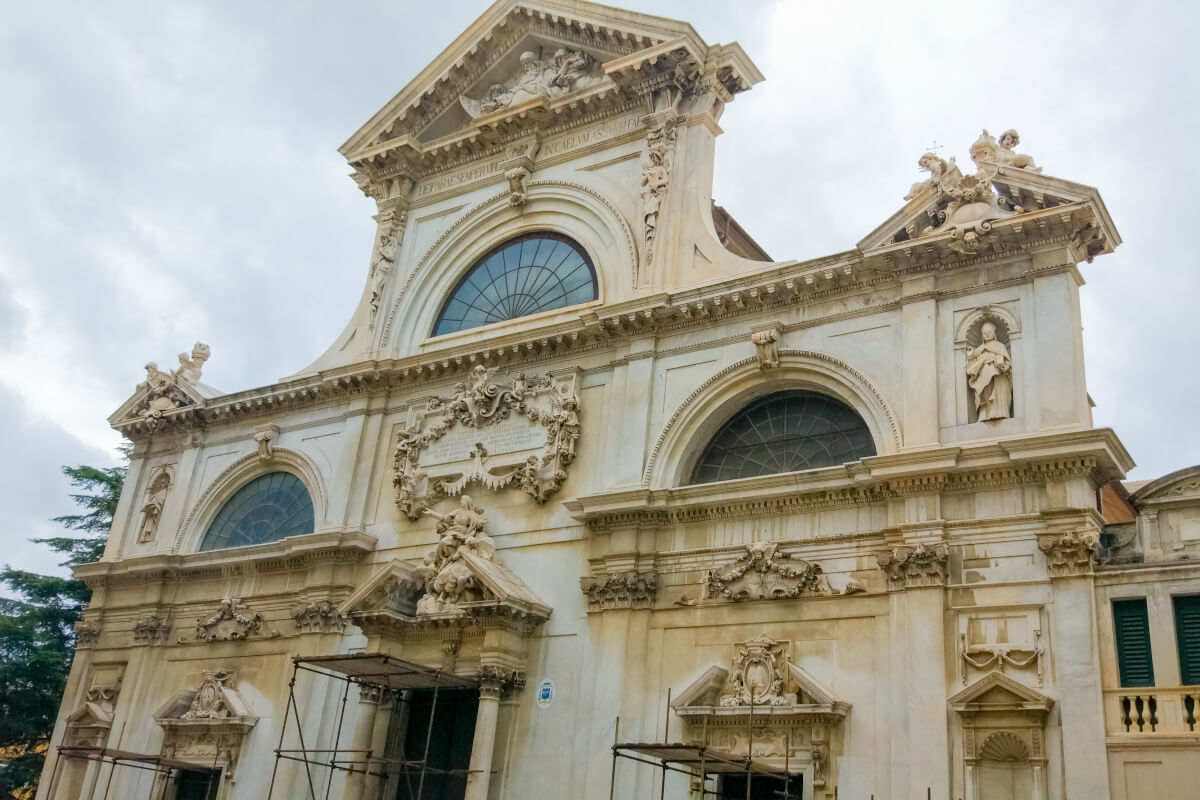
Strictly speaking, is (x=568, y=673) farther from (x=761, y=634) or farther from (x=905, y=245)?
(x=905, y=245)

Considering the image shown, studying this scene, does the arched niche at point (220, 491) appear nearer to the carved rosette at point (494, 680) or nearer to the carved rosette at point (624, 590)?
the carved rosette at point (494, 680)

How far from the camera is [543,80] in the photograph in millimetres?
24547

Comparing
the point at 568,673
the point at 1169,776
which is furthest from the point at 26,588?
the point at 1169,776

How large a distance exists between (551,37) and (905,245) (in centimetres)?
1083

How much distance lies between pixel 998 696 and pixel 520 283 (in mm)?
12851

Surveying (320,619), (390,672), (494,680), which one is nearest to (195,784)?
(320,619)

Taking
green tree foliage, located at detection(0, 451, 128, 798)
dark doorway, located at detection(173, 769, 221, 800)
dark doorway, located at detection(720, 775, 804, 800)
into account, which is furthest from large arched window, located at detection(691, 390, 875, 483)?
green tree foliage, located at detection(0, 451, 128, 798)

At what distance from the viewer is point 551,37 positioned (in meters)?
24.7

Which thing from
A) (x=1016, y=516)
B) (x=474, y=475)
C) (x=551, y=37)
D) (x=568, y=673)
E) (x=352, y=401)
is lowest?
(x=568, y=673)

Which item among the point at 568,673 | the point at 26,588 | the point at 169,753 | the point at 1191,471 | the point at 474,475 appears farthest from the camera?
the point at 26,588

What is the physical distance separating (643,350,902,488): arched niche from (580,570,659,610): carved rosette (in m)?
1.60

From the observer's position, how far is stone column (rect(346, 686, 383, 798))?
757 inches

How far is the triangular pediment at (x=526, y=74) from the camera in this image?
2206 centimetres

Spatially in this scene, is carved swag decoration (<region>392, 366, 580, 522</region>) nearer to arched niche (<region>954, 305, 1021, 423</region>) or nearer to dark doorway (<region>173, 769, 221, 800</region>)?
dark doorway (<region>173, 769, 221, 800</region>)
